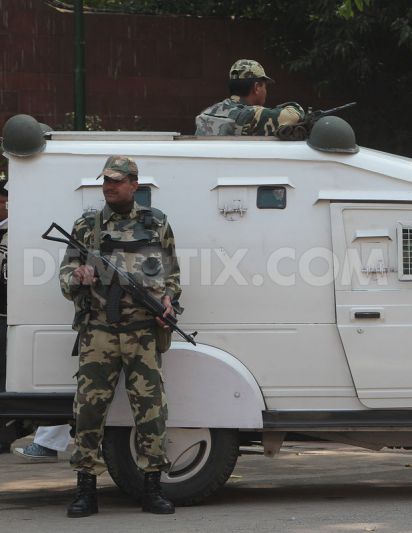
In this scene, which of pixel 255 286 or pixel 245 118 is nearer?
pixel 255 286

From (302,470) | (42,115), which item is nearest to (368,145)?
(42,115)

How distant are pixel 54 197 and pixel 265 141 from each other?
50.9 inches

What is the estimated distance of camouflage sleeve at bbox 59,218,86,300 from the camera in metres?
7.07

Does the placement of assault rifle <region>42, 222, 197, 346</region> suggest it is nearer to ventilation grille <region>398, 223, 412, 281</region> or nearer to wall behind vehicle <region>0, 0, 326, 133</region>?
ventilation grille <region>398, 223, 412, 281</region>

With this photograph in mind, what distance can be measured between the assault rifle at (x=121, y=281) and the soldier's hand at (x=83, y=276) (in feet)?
0.33

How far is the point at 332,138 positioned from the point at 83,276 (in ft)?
5.43

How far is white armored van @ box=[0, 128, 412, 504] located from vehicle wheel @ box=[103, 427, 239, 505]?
0.14 m

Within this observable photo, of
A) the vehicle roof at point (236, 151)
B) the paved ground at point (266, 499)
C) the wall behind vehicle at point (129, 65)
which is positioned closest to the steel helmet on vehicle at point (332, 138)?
the vehicle roof at point (236, 151)

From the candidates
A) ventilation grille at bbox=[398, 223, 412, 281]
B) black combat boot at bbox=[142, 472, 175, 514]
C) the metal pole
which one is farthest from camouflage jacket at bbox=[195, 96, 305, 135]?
the metal pole

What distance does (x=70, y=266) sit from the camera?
7145mm

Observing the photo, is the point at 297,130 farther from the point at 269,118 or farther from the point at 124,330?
the point at 124,330

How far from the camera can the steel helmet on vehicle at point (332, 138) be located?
7.40 meters

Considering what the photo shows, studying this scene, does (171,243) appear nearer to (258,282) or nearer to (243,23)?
(258,282)

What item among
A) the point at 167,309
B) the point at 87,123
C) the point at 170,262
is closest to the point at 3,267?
the point at 170,262
